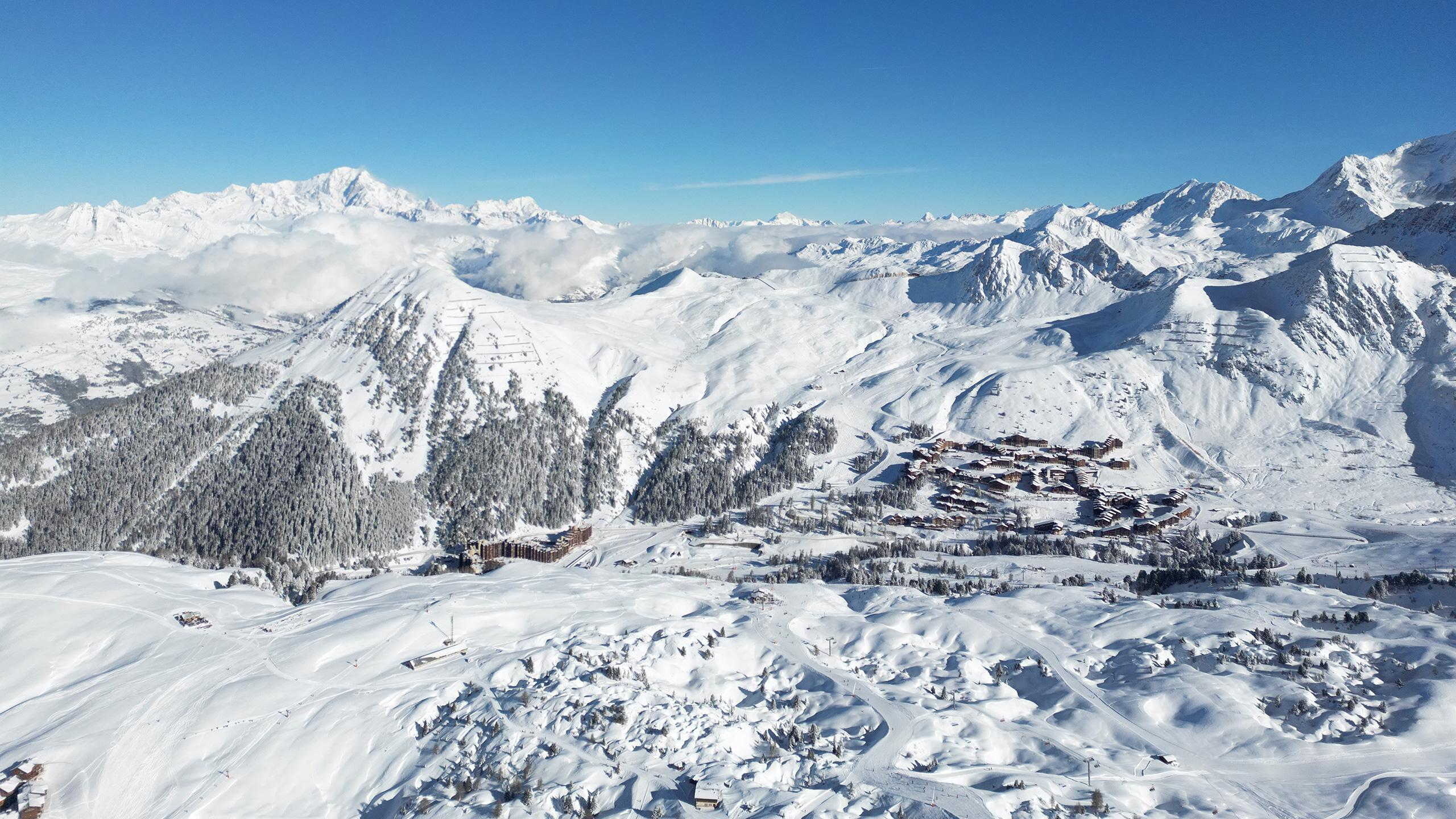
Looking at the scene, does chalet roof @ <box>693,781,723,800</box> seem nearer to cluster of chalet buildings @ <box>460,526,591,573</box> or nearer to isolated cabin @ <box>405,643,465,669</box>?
isolated cabin @ <box>405,643,465,669</box>

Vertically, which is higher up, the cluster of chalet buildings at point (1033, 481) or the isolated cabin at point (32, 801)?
the cluster of chalet buildings at point (1033, 481)

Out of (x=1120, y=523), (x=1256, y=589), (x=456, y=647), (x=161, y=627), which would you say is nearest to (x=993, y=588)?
(x=1256, y=589)

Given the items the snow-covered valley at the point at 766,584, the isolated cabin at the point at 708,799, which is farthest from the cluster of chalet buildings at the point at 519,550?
the isolated cabin at the point at 708,799

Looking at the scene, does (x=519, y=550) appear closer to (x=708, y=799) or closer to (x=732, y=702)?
(x=732, y=702)

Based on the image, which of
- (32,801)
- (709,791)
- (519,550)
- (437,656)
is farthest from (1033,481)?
(32,801)

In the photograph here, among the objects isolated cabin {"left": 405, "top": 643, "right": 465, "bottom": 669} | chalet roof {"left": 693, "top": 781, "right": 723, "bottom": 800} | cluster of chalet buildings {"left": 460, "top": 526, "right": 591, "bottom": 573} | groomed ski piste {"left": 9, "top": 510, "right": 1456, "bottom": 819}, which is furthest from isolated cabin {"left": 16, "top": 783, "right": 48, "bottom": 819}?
cluster of chalet buildings {"left": 460, "top": 526, "right": 591, "bottom": 573}

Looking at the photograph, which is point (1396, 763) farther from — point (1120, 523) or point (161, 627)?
point (161, 627)

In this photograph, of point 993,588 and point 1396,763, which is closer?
point 1396,763

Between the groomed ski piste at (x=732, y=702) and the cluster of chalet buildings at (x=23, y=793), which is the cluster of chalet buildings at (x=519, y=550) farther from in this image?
the cluster of chalet buildings at (x=23, y=793)
